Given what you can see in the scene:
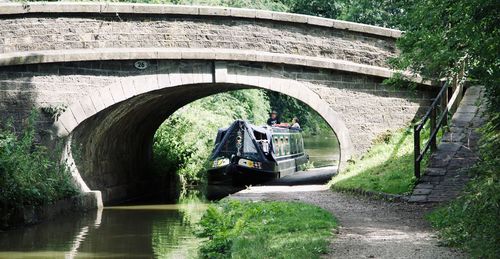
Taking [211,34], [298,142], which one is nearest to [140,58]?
[211,34]

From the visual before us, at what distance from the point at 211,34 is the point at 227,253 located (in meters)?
7.16

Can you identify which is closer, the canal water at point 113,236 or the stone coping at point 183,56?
the canal water at point 113,236

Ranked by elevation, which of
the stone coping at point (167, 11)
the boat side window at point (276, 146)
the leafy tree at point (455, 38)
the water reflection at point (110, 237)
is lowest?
the water reflection at point (110, 237)

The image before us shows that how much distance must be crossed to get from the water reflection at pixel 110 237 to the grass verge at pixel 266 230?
21.0 inches

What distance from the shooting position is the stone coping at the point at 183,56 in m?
14.0

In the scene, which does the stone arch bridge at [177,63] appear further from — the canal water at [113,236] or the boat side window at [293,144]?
the boat side window at [293,144]

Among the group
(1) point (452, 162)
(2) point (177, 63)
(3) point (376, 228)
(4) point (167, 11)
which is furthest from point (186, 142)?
(3) point (376, 228)

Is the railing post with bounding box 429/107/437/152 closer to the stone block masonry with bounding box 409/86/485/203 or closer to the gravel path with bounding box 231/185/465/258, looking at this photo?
the stone block masonry with bounding box 409/86/485/203

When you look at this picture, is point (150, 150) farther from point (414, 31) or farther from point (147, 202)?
point (414, 31)

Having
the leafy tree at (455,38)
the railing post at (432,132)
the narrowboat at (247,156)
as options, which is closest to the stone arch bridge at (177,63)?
the railing post at (432,132)

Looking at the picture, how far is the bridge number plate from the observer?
14.3 meters

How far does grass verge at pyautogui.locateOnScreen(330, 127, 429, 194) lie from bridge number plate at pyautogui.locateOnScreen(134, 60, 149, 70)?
12.1 feet

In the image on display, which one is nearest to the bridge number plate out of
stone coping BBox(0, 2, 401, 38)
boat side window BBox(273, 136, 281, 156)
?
stone coping BBox(0, 2, 401, 38)

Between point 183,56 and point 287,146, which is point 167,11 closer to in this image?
point 183,56
